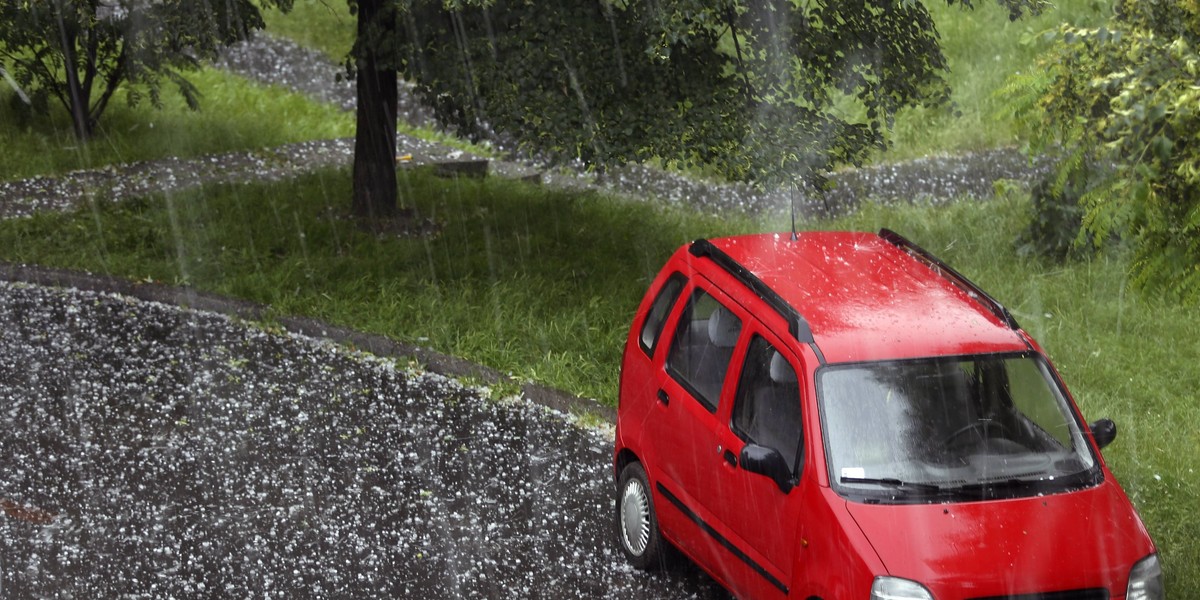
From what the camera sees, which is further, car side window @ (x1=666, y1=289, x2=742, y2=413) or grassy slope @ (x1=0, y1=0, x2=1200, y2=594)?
grassy slope @ (x1=0, y1=0, x2=1200, y2=594)

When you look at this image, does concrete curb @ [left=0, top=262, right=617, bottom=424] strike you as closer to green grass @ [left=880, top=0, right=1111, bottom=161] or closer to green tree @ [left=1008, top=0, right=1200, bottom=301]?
green tree @ [left=1008, top=0, right=1200, bottom=301]

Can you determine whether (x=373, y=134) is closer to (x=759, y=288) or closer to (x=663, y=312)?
(x=663, y=312)

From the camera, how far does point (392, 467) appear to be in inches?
304

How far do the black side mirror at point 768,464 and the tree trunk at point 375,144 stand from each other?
7.66 meters

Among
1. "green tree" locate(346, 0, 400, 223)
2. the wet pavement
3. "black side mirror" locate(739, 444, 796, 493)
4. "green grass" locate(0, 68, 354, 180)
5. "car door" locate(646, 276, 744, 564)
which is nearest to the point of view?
"black side mirror" locate(739, 444, 796, 493)

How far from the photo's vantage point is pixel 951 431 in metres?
5.23

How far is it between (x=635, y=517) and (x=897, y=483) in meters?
1.92

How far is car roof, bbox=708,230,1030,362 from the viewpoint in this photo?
17.5ft

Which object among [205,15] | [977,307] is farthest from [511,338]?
[977,307]

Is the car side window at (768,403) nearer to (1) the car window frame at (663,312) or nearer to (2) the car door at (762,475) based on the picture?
(2) the car door at (762,475)

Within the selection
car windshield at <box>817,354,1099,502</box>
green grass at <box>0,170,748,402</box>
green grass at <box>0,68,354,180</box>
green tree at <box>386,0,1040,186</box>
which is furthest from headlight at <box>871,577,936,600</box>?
green grass at <box>0,68,354,180</box>

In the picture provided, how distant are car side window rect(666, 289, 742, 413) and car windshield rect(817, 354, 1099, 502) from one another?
742 mm

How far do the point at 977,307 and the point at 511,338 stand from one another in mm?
4928

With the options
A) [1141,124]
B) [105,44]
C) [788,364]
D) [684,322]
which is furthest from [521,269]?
[1141,124]
